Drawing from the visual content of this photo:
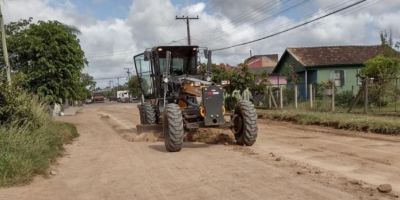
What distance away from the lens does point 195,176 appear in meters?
10.7

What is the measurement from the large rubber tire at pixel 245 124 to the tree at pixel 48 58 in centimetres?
1226

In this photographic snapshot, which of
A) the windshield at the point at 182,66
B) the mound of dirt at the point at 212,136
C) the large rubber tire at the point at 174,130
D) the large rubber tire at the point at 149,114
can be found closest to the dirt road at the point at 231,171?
the large rubber tire at the point at 174,130

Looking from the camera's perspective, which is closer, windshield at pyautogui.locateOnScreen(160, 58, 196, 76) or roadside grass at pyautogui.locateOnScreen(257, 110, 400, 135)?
roadside grass at pyautogui.locateOnScreen(257, 110, 400, 135)

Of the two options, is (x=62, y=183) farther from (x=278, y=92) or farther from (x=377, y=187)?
(x=278, y=92)

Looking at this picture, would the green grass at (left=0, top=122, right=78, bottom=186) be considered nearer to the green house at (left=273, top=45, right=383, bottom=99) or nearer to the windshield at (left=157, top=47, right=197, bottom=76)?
the windshield at (left=157, top=47, right=197, bottom=76)

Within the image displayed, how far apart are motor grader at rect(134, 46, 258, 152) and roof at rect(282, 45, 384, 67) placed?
24666 millimetres

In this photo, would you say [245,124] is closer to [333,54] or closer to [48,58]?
[48,58]

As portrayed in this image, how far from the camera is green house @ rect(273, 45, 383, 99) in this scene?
43.5m

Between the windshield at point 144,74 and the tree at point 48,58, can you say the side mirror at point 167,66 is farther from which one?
the tree at point 48,58

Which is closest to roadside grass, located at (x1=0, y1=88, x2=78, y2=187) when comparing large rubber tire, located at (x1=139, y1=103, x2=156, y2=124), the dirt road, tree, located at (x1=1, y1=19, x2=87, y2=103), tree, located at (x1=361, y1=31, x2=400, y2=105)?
the dirt road

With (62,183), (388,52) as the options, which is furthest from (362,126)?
(388,52)

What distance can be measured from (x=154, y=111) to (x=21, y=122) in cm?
572

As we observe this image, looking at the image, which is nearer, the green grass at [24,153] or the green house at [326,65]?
the green grass at [24,153]

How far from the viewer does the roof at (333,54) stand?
44094mm
